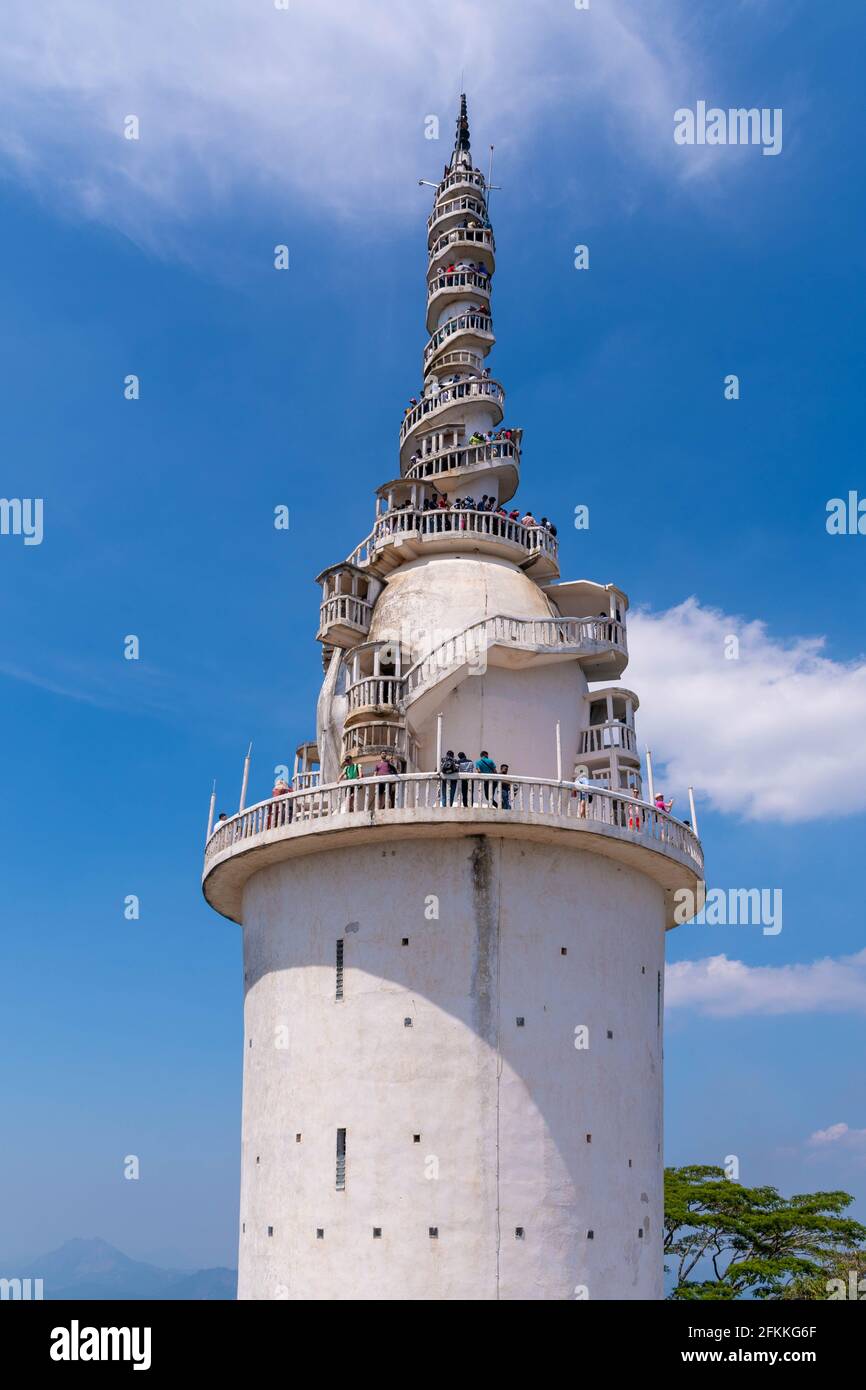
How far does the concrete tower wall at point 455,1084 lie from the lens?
29.8 m

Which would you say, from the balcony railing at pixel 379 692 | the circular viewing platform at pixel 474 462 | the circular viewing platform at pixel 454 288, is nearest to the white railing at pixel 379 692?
the balcony railing at pixel 379 692

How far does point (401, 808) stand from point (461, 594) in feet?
28.3

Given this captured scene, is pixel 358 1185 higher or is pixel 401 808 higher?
pixel 401 808

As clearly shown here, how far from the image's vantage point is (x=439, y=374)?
1799 inches

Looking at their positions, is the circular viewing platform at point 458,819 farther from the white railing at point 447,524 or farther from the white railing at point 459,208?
the white railing at point 459,208

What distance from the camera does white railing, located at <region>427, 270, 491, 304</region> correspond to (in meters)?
46.4

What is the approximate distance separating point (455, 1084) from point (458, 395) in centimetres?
2242

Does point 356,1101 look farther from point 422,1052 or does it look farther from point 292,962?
point 292,962

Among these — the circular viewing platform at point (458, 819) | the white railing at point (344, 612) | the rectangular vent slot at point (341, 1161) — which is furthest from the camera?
the white railing at point (344, 612)

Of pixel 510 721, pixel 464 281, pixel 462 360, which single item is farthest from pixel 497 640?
pixel 464 281

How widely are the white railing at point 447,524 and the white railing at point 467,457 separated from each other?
3.14m

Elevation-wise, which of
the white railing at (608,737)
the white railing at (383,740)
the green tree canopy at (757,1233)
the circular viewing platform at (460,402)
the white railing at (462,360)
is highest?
the white railing at (462,360)

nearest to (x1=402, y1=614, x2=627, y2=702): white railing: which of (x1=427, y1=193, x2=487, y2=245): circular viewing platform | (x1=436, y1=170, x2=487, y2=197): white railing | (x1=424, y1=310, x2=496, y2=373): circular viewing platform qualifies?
(x1=424, y1=310, x2=496, y2=373): circular viewing platform
